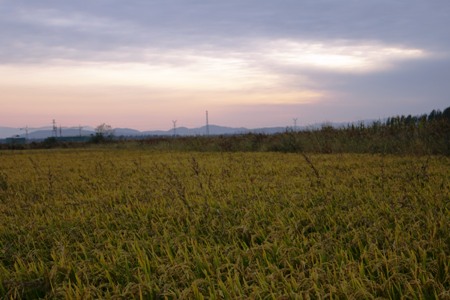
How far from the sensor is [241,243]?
10.8 ft

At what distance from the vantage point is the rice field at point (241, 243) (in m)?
2.51

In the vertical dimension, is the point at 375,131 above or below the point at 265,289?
above

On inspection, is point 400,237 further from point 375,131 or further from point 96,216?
point 375,131

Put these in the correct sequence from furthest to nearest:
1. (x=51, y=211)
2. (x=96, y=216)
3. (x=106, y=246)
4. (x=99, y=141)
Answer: (x=99, y=141)
(x=51, y=211)
(x=96, y=216)
(x=106, y=246)

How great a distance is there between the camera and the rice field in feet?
8.24

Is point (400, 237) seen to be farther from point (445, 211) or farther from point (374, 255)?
point (445, 211)

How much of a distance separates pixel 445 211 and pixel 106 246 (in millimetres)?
2967

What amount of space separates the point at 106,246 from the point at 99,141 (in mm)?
38997

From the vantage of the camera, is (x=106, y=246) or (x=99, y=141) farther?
(x=99, y=141)

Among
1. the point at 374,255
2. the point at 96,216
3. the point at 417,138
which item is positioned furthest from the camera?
the point at 417,138

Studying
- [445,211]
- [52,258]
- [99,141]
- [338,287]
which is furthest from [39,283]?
[99,141]

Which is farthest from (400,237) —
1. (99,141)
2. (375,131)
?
(99,141)

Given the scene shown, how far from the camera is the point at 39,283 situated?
2945 mm

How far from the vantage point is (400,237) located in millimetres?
3021
